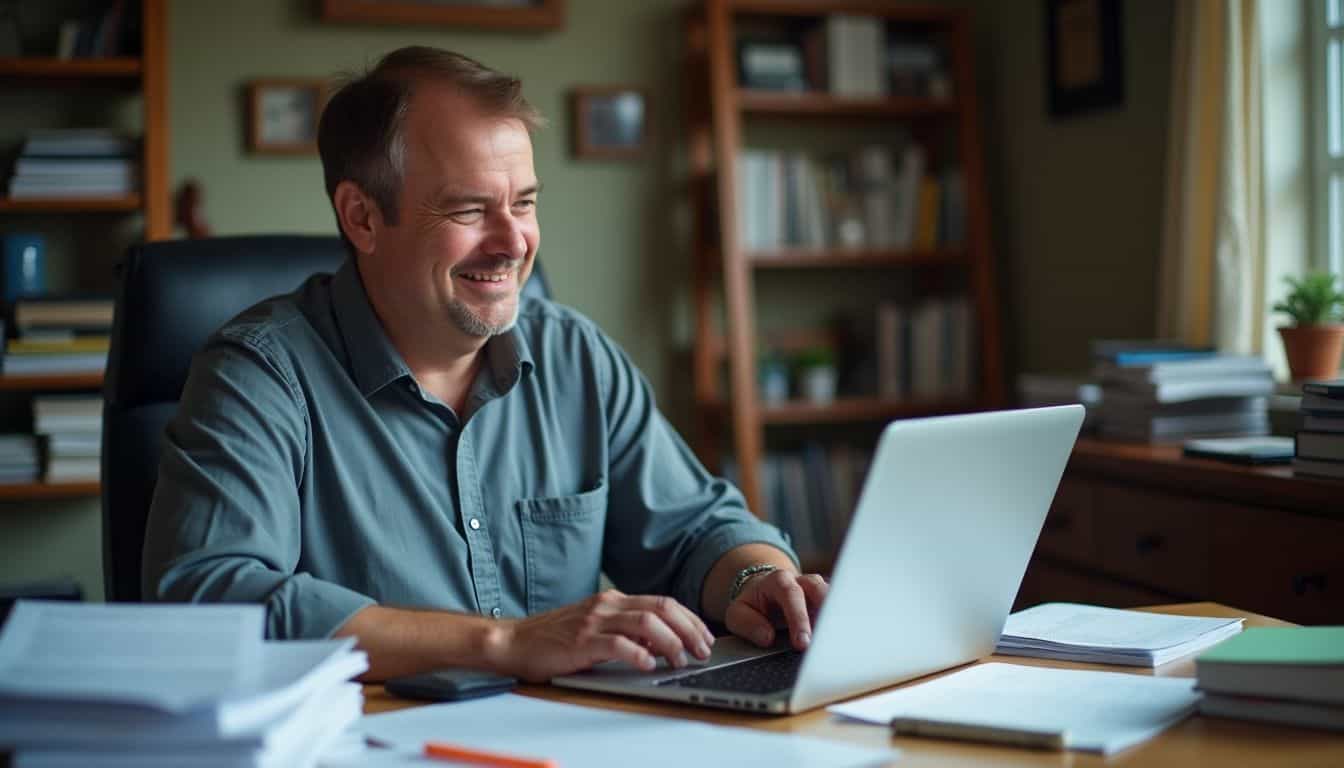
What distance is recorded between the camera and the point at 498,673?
1.18 meters

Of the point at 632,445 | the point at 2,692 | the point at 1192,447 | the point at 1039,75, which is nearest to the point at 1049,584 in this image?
the point at 1192,447

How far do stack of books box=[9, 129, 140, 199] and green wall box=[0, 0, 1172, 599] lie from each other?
Result: 0.17 m

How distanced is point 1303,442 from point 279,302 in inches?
56.8

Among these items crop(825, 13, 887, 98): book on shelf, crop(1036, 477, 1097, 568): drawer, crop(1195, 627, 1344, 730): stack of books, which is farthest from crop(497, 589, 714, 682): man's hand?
crop(825, 13, 887, 98): book on shelf

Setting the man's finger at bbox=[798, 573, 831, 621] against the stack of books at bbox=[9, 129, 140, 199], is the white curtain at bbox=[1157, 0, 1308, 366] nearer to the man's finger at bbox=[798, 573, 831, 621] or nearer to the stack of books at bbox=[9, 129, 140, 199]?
the man's finger at bbox=[798, 573, 831, 621]

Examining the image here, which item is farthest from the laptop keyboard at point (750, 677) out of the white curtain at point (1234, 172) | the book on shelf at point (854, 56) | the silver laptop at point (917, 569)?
the book on shelf at point (854, 56)

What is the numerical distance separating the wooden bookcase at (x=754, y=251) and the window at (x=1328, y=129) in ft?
3.08

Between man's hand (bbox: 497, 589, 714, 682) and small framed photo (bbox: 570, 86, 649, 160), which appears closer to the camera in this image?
man's hand (bbox: 497, 589, 714, 682)

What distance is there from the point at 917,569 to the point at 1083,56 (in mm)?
2637

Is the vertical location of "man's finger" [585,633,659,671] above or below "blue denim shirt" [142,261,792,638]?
below

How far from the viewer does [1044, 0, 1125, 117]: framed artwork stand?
3266 mm

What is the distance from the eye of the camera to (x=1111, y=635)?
1.25 meters

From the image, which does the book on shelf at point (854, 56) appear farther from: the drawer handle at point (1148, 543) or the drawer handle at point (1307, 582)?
the drawer handle at point (1307, 582)

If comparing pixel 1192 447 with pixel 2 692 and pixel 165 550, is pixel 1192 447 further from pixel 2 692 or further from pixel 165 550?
pixel 2 692
